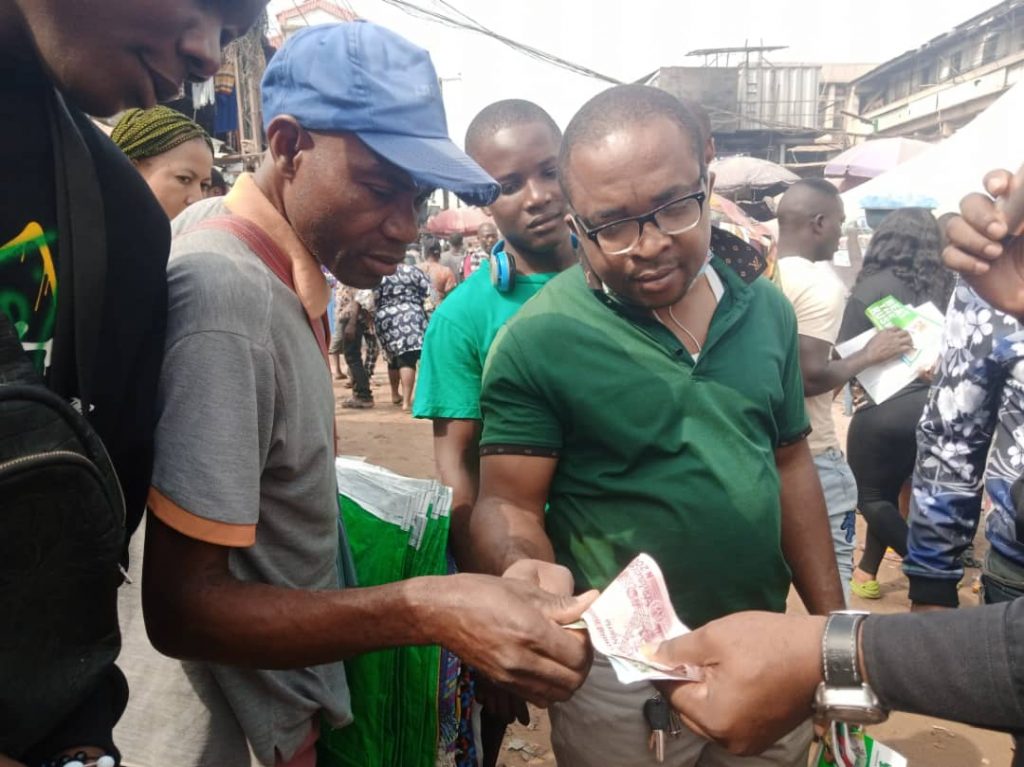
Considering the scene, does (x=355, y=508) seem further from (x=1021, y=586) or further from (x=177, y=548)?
(x=1021, y=586)

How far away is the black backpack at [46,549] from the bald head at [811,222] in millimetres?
4063

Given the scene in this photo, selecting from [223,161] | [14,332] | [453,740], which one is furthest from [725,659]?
[223,161]

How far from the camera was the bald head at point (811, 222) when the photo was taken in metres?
4.27

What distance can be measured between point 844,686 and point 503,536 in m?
0.85

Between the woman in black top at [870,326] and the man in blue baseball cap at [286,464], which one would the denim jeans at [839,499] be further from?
the man in blue baseball cap at [286,464]

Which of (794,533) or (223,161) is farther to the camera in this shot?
(223,161)

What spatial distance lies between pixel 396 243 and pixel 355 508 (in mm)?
666

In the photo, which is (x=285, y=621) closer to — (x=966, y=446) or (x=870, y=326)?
(x=966, y=446)

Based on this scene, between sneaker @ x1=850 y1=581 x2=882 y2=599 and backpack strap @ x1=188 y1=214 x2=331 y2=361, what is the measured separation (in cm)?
469

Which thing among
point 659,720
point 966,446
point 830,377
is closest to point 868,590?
point 830,377

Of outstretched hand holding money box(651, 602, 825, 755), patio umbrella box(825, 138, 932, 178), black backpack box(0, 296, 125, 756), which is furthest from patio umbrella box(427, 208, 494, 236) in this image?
black backpack box(0, 296, 125, 756)

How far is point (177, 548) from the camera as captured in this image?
4.01ft

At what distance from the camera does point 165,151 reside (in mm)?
3191

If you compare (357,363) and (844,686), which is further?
(357,363)
